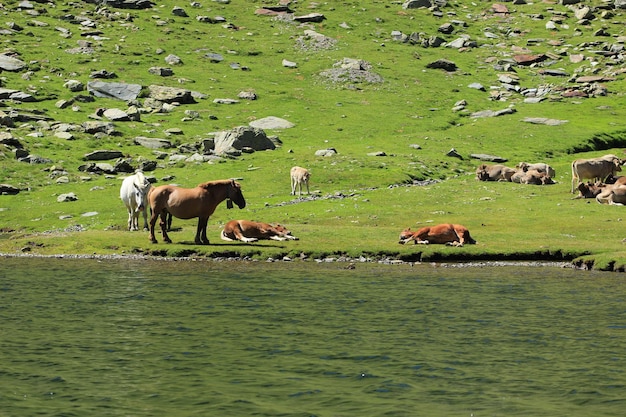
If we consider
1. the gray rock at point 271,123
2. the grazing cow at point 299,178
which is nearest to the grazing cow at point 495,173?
the grazing cow at point 299,178

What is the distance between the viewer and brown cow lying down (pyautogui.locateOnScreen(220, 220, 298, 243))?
44.8m

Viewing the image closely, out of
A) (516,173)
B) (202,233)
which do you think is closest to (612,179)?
(516,173)

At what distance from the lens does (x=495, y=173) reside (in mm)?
69188

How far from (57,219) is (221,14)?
324 feet

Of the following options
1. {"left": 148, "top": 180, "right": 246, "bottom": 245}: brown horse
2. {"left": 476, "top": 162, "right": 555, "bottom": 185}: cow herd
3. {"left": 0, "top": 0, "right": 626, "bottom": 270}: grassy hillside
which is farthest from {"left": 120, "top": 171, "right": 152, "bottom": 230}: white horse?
{"left": 476, "top": 162, "right": 555, "bottom": 185}: cow herd

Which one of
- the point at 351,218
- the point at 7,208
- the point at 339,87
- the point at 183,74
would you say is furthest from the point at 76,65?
the point at 351,218

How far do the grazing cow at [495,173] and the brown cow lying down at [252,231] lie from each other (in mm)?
29150

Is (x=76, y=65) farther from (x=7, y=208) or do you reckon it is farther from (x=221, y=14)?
(x=7, y=208)

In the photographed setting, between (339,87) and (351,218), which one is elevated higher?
(339,87)

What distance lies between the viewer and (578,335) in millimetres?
24203

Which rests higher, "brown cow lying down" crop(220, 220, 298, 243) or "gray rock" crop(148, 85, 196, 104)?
"gray rock" crop(148, 85, 196, 104)

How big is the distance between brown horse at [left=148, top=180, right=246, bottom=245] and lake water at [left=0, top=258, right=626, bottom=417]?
24.2 ft

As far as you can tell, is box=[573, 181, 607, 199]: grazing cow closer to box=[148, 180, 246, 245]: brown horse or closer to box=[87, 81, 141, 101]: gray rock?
box=[148, 180, 246, 245]: brown horse

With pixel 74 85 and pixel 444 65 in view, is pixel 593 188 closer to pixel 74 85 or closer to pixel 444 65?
pixel 74 85
